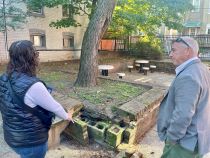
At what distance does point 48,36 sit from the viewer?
12781 millimetres

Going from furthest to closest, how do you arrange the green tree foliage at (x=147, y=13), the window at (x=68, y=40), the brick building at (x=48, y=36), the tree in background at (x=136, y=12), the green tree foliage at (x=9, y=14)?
the window at (x=68, y=40) → the brick building at (x=48, y=36) → the green tree foliage at (x=147, y=13) → the tree in background at (x=136, y=12) → the green tree foliage at (x=9, y=14)

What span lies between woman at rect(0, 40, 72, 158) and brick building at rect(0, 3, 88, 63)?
9.20 m

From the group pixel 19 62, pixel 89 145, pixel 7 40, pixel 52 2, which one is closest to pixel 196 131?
pixel 19 62

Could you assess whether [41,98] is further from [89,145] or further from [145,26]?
[145,26]

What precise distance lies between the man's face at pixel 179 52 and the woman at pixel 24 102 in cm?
128

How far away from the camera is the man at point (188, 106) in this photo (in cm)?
201

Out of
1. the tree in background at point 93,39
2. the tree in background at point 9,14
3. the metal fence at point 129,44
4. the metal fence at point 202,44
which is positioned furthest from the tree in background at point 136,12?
the metal fence at point 202,44

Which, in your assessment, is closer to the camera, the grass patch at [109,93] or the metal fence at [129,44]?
the grass patch at [109,93]

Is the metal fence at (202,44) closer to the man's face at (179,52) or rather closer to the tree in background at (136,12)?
the tree in background at (136,12)

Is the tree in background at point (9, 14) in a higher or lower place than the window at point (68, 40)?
higher

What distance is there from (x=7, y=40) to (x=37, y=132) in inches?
377

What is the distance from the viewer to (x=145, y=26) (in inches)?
476

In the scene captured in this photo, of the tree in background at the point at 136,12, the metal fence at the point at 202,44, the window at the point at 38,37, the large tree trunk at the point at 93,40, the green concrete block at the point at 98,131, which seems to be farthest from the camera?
the metal fence at the point at 202,44

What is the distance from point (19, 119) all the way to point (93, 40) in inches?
165
